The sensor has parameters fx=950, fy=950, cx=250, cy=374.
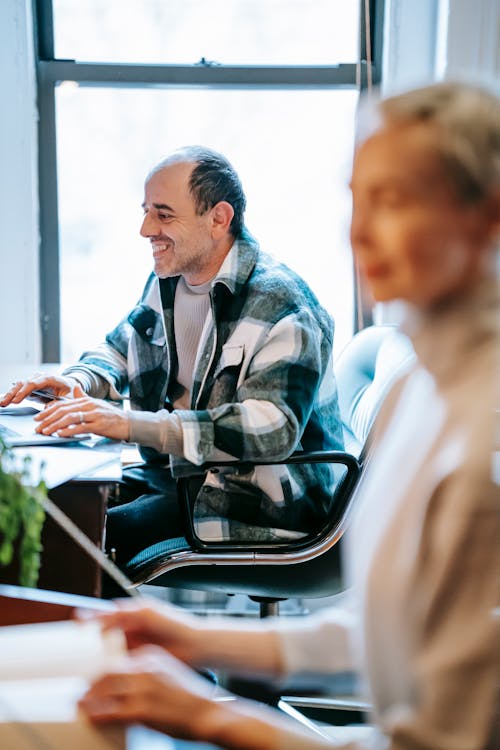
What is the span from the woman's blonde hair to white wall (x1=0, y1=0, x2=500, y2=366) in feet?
7.23

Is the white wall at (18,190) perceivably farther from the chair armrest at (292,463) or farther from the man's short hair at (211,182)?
→ the chair armrest at (292,463)

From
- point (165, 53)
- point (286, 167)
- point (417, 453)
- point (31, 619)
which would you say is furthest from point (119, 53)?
point (417, 453)

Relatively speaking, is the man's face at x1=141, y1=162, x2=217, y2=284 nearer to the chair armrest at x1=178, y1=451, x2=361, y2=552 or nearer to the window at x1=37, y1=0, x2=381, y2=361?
the chair armrest at x1=178, y1=451, x2=361, y2=552

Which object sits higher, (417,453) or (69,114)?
(69,114)

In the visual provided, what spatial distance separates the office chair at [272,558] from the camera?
180 cm

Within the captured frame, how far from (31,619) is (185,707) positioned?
1.01 feet

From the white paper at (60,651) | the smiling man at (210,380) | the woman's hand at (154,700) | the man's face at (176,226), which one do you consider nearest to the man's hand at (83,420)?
the smiling man at (210,380)

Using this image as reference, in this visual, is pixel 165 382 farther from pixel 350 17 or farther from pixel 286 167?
pixel 350 17

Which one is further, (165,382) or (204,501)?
(165,382)

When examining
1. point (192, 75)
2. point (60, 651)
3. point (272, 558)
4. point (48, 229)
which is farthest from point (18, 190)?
point (60, 651)

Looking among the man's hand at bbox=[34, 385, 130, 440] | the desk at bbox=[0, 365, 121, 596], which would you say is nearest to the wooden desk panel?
the desk at bbox=[0, 365, 121, 596]

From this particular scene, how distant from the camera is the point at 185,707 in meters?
Result: 0.64

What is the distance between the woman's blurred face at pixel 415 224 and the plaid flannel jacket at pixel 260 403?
1127 millimetres

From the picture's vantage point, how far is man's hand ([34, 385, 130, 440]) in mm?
1679
